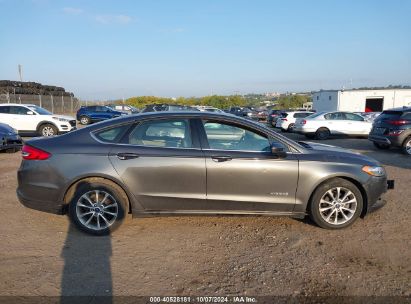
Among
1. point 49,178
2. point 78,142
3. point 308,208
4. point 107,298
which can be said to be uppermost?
point 78,142

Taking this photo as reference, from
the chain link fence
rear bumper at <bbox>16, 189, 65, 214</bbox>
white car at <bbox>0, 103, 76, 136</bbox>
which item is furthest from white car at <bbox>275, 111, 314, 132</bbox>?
the chain link fence

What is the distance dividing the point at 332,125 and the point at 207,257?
1367 cm

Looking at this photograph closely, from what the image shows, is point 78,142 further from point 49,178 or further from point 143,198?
point 143,198

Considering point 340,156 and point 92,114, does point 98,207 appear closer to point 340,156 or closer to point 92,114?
point 340,156

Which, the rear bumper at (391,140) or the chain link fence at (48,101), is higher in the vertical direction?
the chain link fence at (48,101)

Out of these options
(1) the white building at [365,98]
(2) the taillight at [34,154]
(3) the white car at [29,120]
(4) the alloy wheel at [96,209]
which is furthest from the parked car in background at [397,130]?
(1) the white building at [365,98]

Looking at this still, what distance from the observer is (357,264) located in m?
3.65

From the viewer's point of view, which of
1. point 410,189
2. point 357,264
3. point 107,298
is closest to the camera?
point 107,298

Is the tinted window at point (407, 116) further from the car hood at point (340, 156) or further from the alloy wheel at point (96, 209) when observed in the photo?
the alloy wheel at point (96, 209)

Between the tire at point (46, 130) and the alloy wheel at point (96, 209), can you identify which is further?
the tire at point (46, 130)

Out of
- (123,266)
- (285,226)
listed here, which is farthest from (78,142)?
(285,226)

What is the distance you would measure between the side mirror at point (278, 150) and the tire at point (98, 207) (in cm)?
192

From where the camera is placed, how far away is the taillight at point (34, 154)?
14.0 ft

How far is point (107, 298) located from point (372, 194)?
3.48 meters
